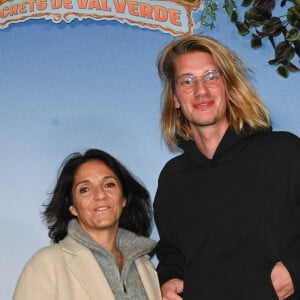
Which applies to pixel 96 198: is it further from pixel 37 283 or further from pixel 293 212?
pixel 293 212

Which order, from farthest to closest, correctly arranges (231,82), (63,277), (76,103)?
(76,103) < (231,82) < (63,277)

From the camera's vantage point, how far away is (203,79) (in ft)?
7.20

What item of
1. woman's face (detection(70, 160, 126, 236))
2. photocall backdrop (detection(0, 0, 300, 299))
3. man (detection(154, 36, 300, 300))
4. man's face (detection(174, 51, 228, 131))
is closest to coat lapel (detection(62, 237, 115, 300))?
woman's face (detection(70, 160, 126, 236))

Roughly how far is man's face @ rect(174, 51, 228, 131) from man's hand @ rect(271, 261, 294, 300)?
51cm

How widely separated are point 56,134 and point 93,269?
655mm

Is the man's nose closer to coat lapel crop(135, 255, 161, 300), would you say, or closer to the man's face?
the man's face

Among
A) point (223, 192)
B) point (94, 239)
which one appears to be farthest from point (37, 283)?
point (223, 192)

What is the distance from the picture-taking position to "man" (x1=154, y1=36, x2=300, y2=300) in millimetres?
2047

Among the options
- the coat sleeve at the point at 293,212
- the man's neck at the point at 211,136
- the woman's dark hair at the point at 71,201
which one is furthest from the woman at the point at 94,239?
the coat sleeve at the point at 293,212

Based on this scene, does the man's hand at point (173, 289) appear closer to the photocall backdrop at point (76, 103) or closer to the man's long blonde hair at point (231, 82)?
the photocall backdrop at point (76, 103)

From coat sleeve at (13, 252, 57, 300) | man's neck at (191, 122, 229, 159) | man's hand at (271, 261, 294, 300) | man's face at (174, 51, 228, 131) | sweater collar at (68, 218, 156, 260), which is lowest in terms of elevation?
man's hand at (271, 261, 294, 300)

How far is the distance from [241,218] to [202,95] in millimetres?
403

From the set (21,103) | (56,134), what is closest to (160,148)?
(56,134)

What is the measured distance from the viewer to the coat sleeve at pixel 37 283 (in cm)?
207
